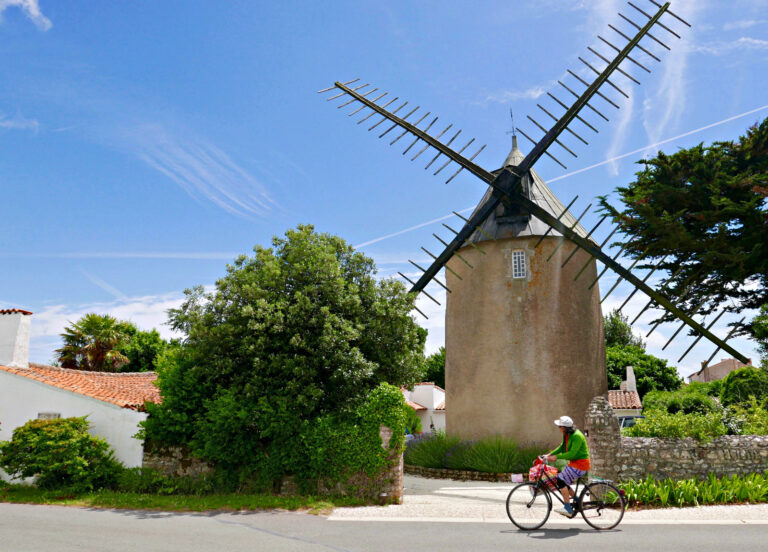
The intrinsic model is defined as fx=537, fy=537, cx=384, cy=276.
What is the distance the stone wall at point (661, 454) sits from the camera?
42.0ft

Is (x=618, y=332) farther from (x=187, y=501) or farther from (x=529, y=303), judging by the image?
(x=187, y=501)

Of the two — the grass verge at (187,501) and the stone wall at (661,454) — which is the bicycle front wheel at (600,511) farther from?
the grass verge at (187,501)

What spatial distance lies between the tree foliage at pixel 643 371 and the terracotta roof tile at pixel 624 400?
8671 mm

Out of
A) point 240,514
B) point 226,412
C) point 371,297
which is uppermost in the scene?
point 371,297

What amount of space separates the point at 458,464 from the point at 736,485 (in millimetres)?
8824

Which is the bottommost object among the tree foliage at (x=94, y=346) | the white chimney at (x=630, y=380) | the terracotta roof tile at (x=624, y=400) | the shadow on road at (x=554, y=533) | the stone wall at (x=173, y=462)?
the shadow on road at (x=554, y=533)

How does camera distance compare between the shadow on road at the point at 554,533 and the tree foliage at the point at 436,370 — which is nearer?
the shadow on road at the point at 554,533

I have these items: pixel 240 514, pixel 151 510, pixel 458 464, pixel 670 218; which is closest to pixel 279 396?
pixel 240 514

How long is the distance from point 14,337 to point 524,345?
60.3ft

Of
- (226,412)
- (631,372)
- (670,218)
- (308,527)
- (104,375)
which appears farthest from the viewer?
(631,372)

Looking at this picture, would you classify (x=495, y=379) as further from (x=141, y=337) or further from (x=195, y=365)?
(x=141, y=337)

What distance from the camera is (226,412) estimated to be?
14.0 meters

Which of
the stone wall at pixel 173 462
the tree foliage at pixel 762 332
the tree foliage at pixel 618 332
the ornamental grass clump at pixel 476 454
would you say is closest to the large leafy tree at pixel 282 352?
the stone wall at pixel 173 462

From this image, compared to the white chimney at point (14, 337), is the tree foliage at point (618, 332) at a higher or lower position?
higher
